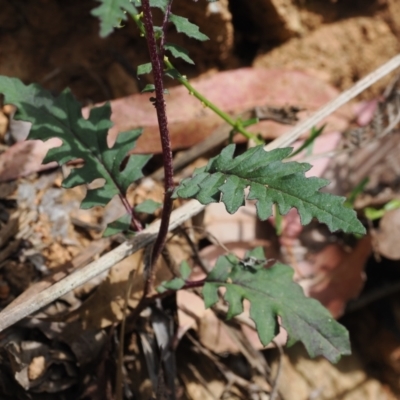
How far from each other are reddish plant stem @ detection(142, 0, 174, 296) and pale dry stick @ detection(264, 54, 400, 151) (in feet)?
2.21

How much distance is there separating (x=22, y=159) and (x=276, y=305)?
122cm

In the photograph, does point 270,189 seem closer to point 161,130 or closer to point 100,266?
point 161,130

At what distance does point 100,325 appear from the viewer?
2176mm

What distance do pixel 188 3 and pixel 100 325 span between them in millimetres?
1437

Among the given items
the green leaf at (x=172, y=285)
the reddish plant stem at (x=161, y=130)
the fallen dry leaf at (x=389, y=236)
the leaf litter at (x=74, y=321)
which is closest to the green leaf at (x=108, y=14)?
the reddish plant stem at (x=161, y=130)

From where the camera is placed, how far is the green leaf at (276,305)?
1.94 m

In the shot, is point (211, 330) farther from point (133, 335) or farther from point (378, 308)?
point (378, 308)

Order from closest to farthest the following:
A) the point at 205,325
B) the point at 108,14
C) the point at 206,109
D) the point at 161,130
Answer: the point at 108,14 < the point at 161,130 < the point at 205,325 < the point at 206,109

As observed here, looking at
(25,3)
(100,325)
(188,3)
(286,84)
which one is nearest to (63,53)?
(25,3)

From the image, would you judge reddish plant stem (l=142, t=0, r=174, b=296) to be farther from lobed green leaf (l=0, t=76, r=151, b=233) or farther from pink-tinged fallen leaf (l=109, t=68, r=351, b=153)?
pink-tinged fallen leaf (l=109, t=68, r=351, b=153)

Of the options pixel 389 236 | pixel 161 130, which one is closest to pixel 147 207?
pixel 161 130

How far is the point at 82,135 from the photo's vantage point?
206 centimetres

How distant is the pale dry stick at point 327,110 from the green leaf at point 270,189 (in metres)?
0.75

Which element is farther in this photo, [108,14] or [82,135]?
[82,135]
